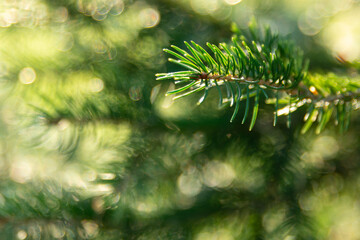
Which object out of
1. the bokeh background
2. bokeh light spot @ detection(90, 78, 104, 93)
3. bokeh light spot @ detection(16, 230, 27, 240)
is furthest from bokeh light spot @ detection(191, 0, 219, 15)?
bokeh light spot @ detection(16, 230, 27, 240)

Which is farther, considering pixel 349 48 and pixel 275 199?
pixel 349 48

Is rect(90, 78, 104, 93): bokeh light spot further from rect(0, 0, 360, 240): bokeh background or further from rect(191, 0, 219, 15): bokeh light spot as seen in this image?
rect(191, 0, 219, 15): bokeh light spot

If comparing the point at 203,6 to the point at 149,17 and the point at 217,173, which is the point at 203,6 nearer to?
the point at 149,17

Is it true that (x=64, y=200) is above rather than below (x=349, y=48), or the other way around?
below

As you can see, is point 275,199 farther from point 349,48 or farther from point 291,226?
point 349,48

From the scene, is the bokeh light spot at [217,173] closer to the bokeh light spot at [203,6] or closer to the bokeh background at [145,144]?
the bokeh background at [145,144]

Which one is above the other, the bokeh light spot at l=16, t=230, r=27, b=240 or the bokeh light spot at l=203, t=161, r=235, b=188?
the bokeh light spot at l=203, t=161, r=235, b=188

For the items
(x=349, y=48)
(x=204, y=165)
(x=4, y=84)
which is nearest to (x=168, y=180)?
(x=204, y=165)

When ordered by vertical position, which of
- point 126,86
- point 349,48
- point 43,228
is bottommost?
point 43,228
